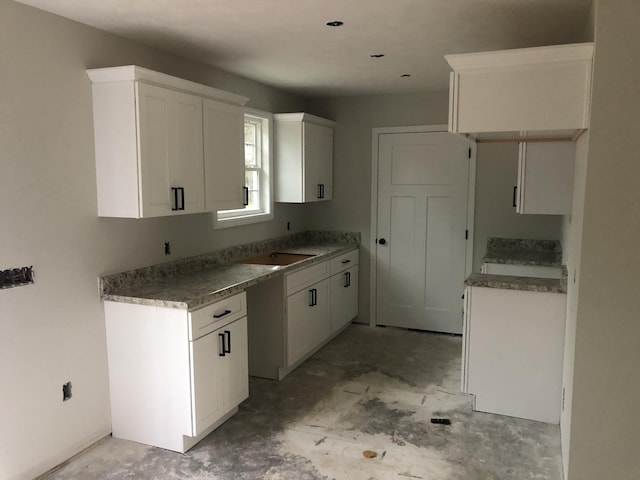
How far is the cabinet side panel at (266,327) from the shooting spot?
405 cm

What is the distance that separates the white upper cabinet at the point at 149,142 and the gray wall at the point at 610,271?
7.46 ft

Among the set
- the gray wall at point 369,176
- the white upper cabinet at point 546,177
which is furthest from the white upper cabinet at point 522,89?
the gray wall at point 369,176

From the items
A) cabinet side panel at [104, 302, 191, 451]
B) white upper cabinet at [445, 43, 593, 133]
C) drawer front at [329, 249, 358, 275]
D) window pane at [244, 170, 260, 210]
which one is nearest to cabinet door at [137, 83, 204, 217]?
cabinet side panel at [104, 302, 191, 451]

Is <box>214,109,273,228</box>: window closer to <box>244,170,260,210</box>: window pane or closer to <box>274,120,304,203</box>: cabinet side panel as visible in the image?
<box>244,170,260,210</box>: window pane

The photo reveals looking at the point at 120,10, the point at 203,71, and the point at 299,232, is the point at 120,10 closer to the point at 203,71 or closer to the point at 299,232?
the point at 203,71

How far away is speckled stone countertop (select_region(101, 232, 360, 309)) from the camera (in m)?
2.99

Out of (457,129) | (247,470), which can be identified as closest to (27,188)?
→ (247,470)

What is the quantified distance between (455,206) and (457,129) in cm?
255

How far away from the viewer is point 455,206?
204 inches

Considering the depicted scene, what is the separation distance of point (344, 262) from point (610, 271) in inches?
121

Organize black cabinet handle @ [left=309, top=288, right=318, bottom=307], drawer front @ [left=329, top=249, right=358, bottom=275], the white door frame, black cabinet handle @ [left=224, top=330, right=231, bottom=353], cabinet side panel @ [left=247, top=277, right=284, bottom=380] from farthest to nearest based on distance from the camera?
the white door frame < drawer front @ [left=329, top=249, right=358, bottom=275] < black cabinet handle @ [left=309, top=288, right=318, bottom=307] < cabinet side panel @ [left=247, top=277, right=284, bottom=380] < black cabinet handle @ [left=224, top=330, right=231, bottom=353]

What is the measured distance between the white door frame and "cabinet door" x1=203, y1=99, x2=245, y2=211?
1995mm

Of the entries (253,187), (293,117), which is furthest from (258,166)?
(293,117)

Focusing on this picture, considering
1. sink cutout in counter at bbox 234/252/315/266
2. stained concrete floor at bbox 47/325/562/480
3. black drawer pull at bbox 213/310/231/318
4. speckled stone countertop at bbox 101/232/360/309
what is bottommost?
stained concrete floor at bbox 47/325/562/480
